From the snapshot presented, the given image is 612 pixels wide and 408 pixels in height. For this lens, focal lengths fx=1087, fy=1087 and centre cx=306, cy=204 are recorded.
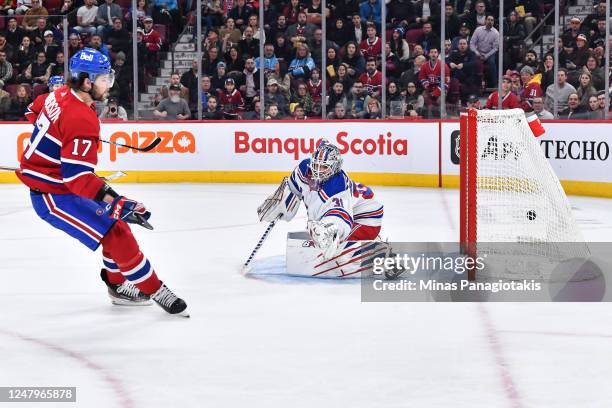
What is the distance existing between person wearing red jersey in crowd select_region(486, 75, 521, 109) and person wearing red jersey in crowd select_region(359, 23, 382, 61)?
141 cm

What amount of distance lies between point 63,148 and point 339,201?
1755 mm

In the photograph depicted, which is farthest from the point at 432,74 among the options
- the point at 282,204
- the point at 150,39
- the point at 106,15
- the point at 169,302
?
the point at 169,302

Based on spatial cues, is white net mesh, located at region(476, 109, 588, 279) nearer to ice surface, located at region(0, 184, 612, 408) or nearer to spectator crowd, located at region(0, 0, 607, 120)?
ice surface, located at region(0, 184, 612, 408)

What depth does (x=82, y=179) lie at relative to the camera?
4758 millimetres

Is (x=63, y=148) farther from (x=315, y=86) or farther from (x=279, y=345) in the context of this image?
Result: (x=315, y=86)

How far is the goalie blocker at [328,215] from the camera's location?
19.4ft

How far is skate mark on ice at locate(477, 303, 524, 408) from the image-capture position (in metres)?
3.72

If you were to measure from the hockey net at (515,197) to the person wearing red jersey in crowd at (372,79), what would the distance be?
215 inches

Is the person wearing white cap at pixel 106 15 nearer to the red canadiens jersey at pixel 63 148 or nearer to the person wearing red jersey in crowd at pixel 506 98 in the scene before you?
the person wearing red jersey in crowd at pixel 506 98

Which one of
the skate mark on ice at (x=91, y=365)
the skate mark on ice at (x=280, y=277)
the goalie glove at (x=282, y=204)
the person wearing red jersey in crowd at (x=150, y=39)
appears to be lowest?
the skate mark on ice at (x=280, y=277)

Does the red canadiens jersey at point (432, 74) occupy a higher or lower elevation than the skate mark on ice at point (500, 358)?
higher

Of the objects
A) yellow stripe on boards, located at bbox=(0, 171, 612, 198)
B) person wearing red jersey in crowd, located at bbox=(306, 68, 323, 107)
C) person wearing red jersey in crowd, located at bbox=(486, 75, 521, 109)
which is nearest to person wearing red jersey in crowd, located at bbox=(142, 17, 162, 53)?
yellow stripe on boards, located at bbox=(0, 171, 612, 198)

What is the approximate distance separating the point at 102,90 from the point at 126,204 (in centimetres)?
59

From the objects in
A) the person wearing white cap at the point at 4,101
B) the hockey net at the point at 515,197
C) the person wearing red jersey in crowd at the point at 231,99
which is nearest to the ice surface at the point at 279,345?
the hockey net at the point at 515,197
